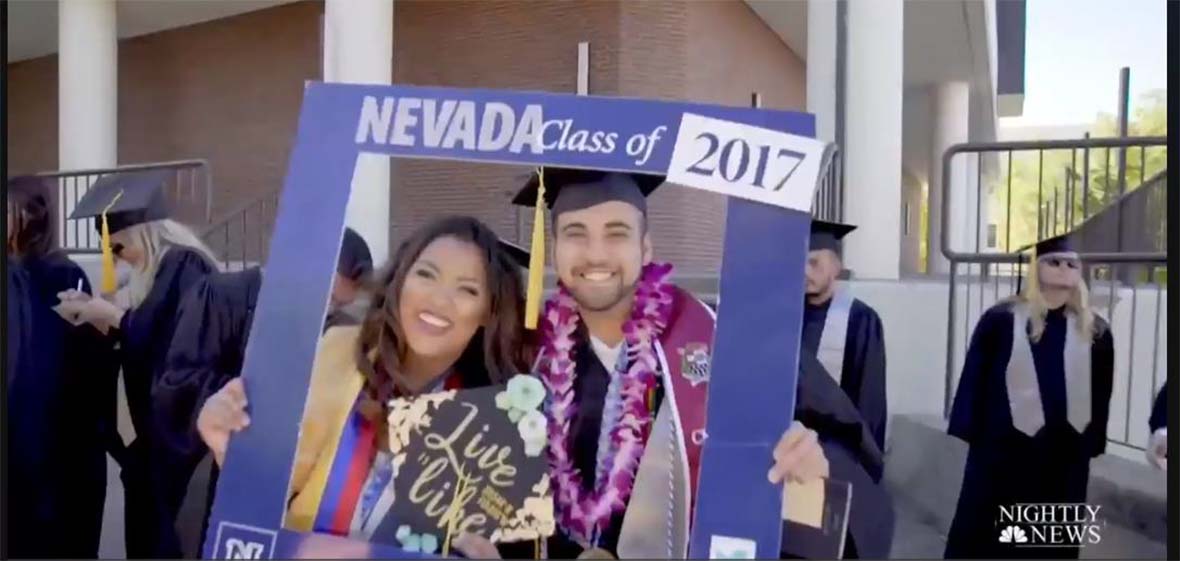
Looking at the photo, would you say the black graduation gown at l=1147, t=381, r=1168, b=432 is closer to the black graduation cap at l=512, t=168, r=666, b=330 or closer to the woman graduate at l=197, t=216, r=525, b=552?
the black graduation cap at l=512, t=168, r=666, b=330

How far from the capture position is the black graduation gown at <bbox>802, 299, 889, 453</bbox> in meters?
2.90

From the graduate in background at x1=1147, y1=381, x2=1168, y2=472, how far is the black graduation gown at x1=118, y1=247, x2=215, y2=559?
2.83 meters

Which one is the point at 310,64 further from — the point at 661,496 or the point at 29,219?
the point at 661,496

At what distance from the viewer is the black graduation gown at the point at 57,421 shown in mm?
3018

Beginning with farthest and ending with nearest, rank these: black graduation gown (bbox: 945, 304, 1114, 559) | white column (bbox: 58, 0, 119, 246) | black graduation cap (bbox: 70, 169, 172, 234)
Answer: white column (bbox: 58, 0, 119, 246) → black graduation cap (bbox: 70, 169, 172, 234) → black graduation gown (bbox: 945, 304, 1114, 559)

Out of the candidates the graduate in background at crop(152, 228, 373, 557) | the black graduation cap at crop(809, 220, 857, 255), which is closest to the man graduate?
the black graduation cap at crop(809, 220, 857, 255)

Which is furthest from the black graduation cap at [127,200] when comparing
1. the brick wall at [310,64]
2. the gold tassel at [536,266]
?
the brick wall at [310,64]

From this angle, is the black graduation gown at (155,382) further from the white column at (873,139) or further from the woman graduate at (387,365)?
the white column at (873,139)

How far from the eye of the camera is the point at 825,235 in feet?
9.70

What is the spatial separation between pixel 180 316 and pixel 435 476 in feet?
4.22

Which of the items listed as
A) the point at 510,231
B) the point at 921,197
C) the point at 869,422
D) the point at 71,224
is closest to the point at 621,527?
the point at 510,231

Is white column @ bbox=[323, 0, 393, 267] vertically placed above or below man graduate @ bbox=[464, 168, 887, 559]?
above

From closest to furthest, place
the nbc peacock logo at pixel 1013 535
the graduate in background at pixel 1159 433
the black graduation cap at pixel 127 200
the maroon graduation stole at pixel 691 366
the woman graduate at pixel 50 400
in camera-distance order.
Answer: the maroon graduation stole at pixel 691 366 → the graduate in background at pixel 1159 433 → the nbc peacock logo at pixel 1013 535 → the woman graduate at pixel 50 400 → the black graduation cap at pixel 127 200

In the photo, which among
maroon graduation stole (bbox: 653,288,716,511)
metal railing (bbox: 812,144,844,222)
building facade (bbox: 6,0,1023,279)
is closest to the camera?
maroon graduation stole (bbox: 653,288,716,511)
